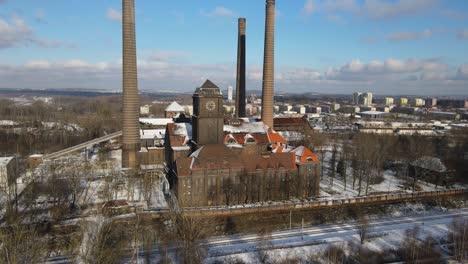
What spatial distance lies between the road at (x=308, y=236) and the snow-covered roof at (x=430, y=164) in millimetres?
9982

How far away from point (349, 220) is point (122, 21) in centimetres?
3427

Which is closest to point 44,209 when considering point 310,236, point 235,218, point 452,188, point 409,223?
point 235,218

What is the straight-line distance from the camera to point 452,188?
3788cm

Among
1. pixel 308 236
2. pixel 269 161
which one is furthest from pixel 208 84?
pixel 308 236

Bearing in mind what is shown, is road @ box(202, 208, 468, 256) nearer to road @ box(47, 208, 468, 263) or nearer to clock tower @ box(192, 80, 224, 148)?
road @ box(47, 208, 468, 263)

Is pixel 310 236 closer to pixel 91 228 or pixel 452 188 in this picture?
pixel 91 228

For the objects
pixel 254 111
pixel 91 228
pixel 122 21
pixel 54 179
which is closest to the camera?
pixel 91 228

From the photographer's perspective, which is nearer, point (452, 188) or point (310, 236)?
point (310, 236)

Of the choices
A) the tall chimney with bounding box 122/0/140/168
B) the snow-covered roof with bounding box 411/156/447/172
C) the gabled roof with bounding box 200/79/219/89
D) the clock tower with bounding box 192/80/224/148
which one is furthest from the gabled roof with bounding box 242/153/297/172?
the snow-covered roof with bounding box 411/156/447/172

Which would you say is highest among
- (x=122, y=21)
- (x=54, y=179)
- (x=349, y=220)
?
(x=122, y=21)

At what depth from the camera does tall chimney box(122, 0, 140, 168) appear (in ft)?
129

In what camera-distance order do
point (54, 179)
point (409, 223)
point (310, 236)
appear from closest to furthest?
point (310, 236) < point (409, 223) < point (54, 179)

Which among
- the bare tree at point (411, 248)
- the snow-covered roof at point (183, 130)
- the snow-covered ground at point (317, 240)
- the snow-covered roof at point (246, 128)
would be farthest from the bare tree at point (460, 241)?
the snow-covered roof at point (183, 130)

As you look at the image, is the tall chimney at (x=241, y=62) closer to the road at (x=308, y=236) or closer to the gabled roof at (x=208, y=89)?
the gabled roof at (x=208, y=89)
